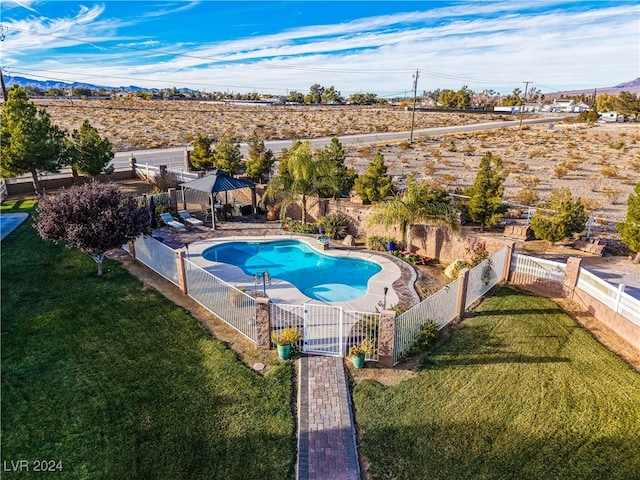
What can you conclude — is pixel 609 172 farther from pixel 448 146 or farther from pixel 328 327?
pixel 328 327

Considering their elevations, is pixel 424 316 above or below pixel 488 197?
below

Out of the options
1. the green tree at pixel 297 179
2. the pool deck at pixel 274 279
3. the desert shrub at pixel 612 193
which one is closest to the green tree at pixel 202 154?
the pool deck at pixel 274 279

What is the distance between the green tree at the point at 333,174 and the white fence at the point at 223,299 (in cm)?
857

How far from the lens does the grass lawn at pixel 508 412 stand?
22.6 feet

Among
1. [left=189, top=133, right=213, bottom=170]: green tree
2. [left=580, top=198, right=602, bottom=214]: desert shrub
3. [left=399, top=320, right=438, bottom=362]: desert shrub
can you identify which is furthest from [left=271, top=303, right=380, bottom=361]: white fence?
[left=189, top=133, right=213, bottom=170]: green tree

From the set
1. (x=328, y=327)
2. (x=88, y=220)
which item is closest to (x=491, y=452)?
(x=328, y=327)

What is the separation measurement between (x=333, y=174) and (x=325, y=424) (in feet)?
43.9

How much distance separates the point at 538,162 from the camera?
1344 inches

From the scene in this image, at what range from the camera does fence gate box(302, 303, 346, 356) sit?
9789 mm

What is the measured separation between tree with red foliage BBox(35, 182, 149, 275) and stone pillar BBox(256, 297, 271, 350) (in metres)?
6.06

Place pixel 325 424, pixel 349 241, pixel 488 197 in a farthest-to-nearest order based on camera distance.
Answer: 1. pixel 349 241
2. pixel 488 197
3. pixel 325 424

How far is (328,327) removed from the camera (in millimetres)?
10664

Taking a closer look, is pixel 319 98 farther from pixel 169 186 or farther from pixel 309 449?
pixel 309 449

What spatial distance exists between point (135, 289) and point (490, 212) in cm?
1325
